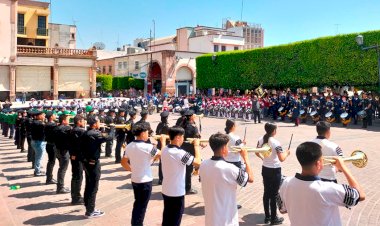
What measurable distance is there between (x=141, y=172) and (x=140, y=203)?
1.79ft

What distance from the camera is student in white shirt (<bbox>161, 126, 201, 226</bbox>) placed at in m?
5.65

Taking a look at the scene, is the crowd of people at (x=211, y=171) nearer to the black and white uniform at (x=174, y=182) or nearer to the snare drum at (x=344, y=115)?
the black and white uniform at (x=174, y=182)

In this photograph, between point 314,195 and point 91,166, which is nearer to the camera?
point 314,195

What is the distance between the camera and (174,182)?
569cm

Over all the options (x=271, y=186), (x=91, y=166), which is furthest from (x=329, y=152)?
(x=91, y=166)

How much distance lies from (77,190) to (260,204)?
13.9 feet

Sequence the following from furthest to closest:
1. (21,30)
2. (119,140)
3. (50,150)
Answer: (21,30)
(119,140)
(50,150)

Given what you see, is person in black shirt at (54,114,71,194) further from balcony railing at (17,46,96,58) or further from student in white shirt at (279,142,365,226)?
balcony railing at (17,46,96,58)

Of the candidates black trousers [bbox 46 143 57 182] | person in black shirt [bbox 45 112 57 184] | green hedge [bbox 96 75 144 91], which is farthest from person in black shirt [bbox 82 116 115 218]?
green hedge [bbox 96 75 144 91]

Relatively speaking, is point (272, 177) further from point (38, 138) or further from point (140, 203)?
point (38, 138)

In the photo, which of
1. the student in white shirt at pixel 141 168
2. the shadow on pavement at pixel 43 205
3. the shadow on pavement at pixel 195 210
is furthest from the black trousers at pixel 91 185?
the shadow on pavement at pixel 195 210

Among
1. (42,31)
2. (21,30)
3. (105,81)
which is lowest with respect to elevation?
(105,81)

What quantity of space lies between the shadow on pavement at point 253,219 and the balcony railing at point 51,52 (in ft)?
125

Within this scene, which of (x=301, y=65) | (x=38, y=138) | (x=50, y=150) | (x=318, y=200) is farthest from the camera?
(x=301, y=65)
